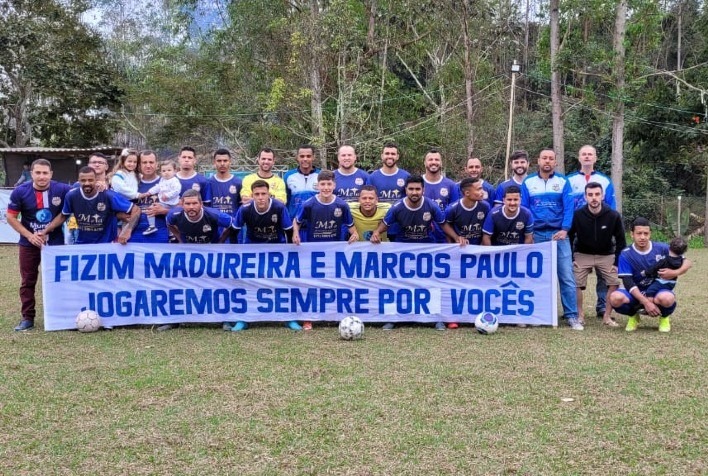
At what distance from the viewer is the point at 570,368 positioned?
5266mm

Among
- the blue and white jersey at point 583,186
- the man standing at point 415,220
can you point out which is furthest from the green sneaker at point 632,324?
the man standing at point 415,220

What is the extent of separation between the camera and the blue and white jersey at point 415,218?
7.20m

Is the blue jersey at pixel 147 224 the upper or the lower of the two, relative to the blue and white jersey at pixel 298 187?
lower

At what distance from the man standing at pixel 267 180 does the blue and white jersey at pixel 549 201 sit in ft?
9.17

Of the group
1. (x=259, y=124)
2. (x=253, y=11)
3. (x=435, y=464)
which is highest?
(x=253, y=11)

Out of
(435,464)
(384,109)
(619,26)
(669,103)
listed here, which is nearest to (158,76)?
(384,109)

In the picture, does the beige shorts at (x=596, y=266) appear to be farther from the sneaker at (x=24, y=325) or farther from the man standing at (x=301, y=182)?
the sneaker at (x=24, y=325)

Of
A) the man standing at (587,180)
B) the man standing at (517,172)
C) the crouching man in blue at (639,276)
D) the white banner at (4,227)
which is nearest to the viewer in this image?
the crouching man in blue at (639,276)

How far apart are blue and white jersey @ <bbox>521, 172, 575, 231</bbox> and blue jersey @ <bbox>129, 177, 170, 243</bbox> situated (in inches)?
162

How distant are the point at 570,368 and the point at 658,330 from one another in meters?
2.22

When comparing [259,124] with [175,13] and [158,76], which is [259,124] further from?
[175,13]

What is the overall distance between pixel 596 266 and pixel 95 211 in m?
Result: 5.63

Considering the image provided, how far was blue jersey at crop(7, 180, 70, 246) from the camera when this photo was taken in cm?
708

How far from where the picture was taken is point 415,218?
7.24 metres
